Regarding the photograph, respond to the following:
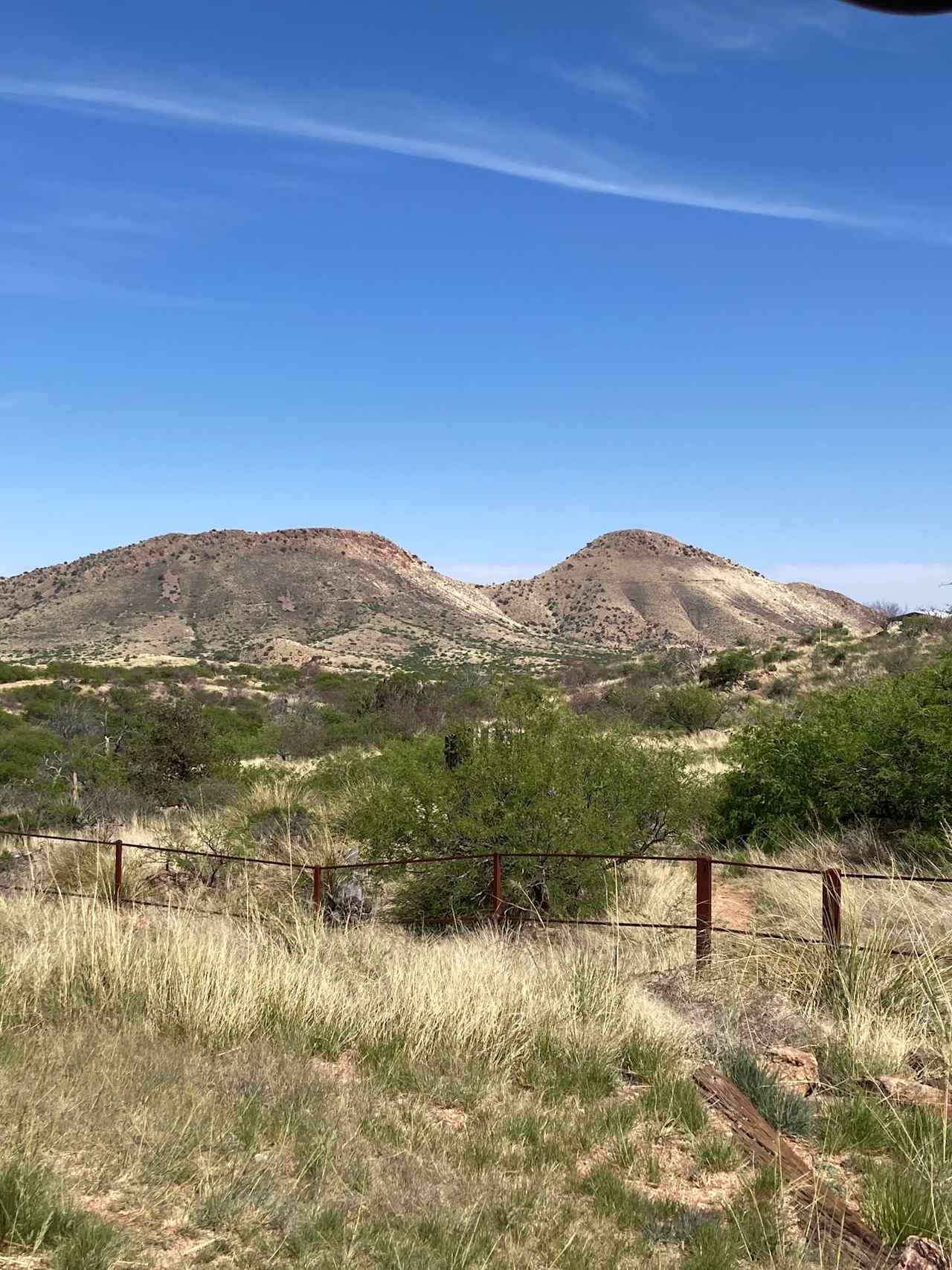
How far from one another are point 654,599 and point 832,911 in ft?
371

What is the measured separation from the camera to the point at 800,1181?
4656mm

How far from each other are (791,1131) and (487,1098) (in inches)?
64.3

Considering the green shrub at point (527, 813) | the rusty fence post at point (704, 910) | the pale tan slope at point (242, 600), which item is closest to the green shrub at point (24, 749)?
the green shrub at point (527, 813)

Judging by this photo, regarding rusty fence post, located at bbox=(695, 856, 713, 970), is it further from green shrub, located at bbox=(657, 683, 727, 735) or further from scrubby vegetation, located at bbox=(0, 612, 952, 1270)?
green shrub, located at bbox=(657, 683, 727, 735)

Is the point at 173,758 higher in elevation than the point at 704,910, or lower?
higher

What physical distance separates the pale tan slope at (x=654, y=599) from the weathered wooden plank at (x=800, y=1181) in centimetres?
9943

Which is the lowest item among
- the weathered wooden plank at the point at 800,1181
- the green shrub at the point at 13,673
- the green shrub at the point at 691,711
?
the weathered wooden plank at the point at 800,1181

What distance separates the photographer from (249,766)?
25.1 metres

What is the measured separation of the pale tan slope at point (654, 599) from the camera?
371 ft

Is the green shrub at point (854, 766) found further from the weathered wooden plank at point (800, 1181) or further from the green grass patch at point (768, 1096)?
the weathered wooden plank at point (800, 1181)

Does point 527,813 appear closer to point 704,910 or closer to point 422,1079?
point 704,910

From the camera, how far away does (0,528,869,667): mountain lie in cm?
9050

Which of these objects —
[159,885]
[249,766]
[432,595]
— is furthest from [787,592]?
[159,885]

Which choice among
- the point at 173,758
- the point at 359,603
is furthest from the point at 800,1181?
the point at 359,603
